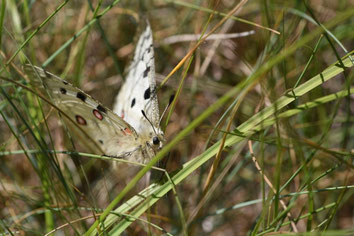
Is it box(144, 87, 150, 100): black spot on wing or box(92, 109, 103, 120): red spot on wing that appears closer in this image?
box(92, 109, 103, 120): red spot on wing

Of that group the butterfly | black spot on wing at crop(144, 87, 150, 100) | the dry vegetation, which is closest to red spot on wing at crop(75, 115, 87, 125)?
the butterfly

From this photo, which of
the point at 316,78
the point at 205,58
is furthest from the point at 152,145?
the point at 205,58

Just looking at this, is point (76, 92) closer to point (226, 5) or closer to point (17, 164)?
point (17, 164)

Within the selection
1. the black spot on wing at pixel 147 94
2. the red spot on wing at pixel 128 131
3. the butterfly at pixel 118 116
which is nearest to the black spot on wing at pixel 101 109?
the butterfly at pixel 118 116

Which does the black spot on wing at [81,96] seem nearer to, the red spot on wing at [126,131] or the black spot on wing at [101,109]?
the black spot on wing at [101,109]

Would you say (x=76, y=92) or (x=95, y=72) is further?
(x=95, y=72)

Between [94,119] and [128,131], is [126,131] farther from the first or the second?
[94,119]

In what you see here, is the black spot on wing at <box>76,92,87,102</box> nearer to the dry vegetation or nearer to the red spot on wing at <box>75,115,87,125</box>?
the red spot on wing at <box>75,115,87,125</box>
